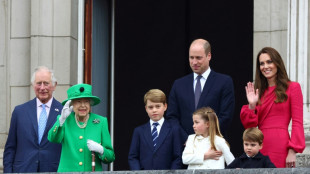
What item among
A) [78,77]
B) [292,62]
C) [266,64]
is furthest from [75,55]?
[266,64]

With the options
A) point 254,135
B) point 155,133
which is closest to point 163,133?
point 155,133

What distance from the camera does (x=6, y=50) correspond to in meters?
14.6

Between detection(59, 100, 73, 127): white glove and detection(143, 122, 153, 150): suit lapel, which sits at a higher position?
detection(59, 100, 73, 127): white glove

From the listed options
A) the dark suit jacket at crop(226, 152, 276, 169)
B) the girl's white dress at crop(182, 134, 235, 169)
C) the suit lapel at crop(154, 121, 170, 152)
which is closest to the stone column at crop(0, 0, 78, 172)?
the suit lapel at crop(154, 121, 170, 152)

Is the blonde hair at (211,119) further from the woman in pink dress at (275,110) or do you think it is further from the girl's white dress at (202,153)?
the woman in pink dress at (275,110)

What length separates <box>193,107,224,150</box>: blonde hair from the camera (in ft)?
35.0

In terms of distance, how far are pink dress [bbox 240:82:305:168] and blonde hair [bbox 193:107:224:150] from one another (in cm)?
30

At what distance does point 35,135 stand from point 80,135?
580mm

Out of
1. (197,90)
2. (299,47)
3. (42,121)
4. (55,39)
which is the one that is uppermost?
(55,39)

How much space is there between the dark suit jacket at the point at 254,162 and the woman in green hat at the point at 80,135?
1.44 meters

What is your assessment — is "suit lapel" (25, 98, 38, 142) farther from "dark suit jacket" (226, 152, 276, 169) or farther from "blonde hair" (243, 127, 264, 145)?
"blonde hair" (243, 127, 264, 145)

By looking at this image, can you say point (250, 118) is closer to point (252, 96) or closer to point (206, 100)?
point (252, 96)

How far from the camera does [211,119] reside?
35.0ft

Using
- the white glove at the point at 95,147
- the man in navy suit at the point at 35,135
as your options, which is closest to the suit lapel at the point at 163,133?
the white glove at the point at 95,147
